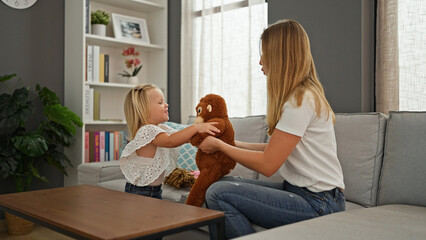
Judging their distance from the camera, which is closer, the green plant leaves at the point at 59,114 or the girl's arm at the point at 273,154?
the girl's arm at the point at 273,154

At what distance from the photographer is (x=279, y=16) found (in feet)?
9.22

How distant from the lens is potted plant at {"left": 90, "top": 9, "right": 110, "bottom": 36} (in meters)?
3.29

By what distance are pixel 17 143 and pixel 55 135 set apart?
39 cm

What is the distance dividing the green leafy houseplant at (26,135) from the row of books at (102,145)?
0.49 ft

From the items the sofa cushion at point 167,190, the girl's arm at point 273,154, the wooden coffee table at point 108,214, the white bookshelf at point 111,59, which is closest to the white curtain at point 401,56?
the girl's arm at point 273,154

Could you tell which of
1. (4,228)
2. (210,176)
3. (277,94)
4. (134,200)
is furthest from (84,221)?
(4,228)

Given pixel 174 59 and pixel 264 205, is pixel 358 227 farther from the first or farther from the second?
pixel 174 59

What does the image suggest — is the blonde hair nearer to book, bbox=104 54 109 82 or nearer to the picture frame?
book, bbox=104 54 109 82

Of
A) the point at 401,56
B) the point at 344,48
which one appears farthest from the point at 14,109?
the point at 401,56

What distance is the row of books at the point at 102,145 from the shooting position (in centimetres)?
316

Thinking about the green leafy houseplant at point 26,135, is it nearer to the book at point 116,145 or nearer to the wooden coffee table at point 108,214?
the book at point 116,145

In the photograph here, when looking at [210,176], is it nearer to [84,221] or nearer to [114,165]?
[84,221]

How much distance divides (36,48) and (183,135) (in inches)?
80.8

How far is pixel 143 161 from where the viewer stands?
1934 millimetres
